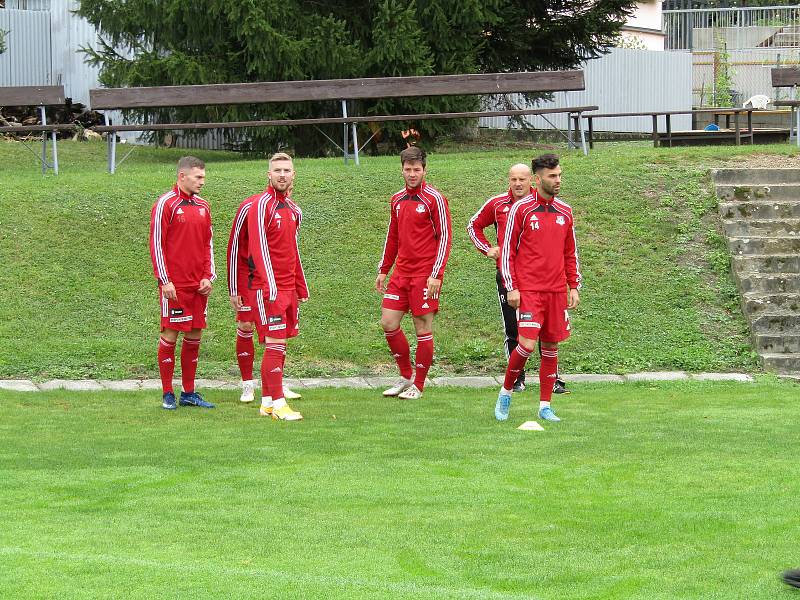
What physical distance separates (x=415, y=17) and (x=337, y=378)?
33.2 feet

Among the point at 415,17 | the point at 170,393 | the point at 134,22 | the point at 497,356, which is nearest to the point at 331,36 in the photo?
the point at 415,17

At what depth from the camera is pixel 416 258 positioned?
1045 centimetres

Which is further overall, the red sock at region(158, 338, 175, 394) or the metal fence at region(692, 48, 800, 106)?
the metal fence at region(692, 48, 800, 106)

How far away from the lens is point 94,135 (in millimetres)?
25625

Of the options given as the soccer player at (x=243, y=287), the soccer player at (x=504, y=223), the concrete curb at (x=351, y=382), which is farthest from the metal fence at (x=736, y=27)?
the soccer player at (x=243, y=287)

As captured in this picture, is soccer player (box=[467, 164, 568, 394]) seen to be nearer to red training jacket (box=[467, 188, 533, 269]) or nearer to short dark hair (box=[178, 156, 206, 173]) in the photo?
red training jacket (box=[467, 188, 533, 269])

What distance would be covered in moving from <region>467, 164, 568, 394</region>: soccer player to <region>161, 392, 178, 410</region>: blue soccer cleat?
3075 millimetres

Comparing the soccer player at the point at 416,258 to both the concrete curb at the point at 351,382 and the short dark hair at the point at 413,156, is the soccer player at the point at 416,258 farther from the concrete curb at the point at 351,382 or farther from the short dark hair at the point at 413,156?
the concrete curb at the point at 351,382

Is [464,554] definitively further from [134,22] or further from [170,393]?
[134,22]

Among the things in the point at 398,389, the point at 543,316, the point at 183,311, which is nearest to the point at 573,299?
the point at 543,316

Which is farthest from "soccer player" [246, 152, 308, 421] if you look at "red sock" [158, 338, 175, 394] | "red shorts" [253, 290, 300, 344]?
"red sock" [158, 338, 175, 394]

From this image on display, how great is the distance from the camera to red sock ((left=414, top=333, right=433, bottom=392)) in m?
10.6

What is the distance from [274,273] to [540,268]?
214cm

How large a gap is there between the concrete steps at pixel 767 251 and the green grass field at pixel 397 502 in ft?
8.72
